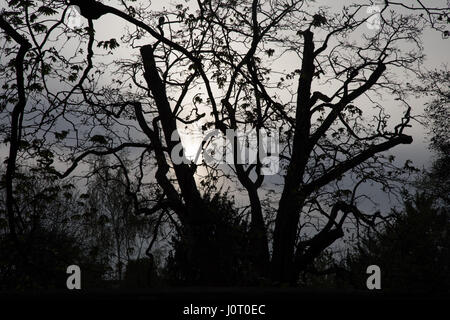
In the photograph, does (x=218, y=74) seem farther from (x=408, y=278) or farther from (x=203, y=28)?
(x=408, y=278)

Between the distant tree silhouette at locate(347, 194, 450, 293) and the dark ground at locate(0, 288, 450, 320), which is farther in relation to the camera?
the distant tree silhouette at locate(347, 194, 450, 293)

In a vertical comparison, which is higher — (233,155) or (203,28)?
(203,28)

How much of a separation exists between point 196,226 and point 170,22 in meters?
5.53

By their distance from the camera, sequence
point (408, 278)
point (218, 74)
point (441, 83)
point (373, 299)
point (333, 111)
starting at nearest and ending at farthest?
point (373, 299) < point (333, 111) < point (218, 74) < point (441, 83) < point (408, 278)

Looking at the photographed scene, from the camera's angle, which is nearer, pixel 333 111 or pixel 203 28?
pixel 333 111

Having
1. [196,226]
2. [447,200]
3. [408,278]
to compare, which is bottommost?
[408,278]

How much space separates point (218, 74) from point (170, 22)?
6.76ft

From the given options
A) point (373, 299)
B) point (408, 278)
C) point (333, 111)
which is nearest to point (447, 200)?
point (408, 278)

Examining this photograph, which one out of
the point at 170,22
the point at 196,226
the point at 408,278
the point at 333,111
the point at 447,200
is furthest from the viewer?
the point at 408,278

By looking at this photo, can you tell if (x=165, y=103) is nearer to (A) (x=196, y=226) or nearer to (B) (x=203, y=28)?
(B) (x=203, y=28)
